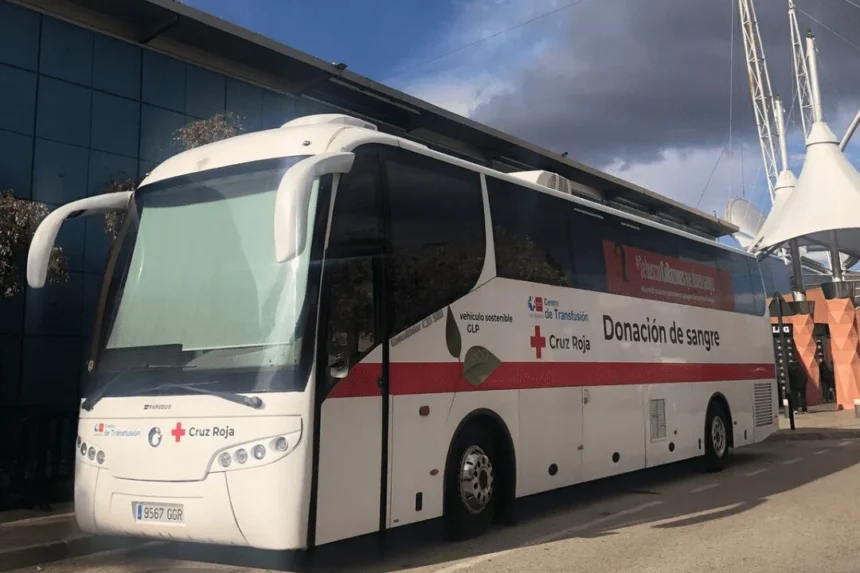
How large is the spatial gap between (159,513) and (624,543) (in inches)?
166

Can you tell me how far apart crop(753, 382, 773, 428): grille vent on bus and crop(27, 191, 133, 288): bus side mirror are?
11.8m

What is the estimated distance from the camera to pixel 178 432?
6180mm

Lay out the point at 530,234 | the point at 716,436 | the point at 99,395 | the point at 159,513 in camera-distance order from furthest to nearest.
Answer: the point at 716,436, the point at 530,234, the point at 99,395, the point at 159,513

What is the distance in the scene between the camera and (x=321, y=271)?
6.16 m

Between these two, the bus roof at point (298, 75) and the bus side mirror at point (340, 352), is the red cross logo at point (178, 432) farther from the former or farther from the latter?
the bus roof at point (298, 75)

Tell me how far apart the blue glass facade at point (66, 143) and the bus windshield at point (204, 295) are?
5.89 meters

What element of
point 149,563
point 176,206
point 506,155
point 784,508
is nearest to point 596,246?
point 784,508

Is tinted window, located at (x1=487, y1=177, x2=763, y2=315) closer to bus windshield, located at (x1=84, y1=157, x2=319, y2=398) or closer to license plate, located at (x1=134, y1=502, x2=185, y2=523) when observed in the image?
bus windshield, located at (x1=84, y1=157, x2=319, y2=398)

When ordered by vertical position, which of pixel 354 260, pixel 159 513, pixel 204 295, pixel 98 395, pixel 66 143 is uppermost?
pixel 66 143

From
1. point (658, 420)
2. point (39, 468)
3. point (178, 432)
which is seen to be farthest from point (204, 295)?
point (658, 420)

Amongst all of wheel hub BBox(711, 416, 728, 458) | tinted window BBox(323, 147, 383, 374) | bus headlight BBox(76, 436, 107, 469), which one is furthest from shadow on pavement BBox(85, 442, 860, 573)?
tinted window BBox(323, 147, 383, 374)

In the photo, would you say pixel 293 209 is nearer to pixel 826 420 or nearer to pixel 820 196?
pixel 826 420

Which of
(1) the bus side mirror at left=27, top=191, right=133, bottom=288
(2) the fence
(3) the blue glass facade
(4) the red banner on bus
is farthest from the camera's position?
(3) the blue glass facade

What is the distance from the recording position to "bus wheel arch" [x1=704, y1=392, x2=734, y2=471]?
13.1 meters
